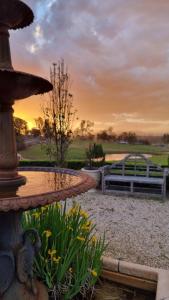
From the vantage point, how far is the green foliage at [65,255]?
232 cm

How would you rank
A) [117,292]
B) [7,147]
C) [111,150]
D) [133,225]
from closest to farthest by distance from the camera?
1. [7,147]
2. [117,292]
3. [133,225]
4. [111,150]

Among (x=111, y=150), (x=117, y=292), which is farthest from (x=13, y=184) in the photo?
(x=111, y=150)

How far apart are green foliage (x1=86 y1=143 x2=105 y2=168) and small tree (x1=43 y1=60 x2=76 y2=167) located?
836 mm

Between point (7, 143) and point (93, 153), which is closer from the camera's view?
point (7, 143)

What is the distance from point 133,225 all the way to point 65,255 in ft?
10.0

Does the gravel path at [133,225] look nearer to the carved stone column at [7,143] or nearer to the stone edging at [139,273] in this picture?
the stone edging at [139,273]

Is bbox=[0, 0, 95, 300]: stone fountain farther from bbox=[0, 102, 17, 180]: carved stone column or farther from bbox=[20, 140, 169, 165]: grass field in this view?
bbox=[20, 140, 169, 165]: grass field

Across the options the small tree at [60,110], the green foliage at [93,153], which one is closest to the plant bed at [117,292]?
the green foliage at [93,153]

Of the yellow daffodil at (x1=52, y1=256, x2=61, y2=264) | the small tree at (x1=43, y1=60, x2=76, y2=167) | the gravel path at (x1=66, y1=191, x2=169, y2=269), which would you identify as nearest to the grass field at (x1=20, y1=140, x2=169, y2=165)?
the small tree at (x1=43, y1=60, x2=76, y2=167)

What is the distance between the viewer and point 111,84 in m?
8.62

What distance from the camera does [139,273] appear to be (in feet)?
8.73

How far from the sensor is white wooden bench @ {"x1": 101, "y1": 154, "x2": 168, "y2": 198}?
Answer: 7.73 metres

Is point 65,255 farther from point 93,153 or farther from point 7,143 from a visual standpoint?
point 93,153

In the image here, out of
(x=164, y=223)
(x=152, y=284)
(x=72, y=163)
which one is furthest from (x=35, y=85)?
(x=72, y=163)
